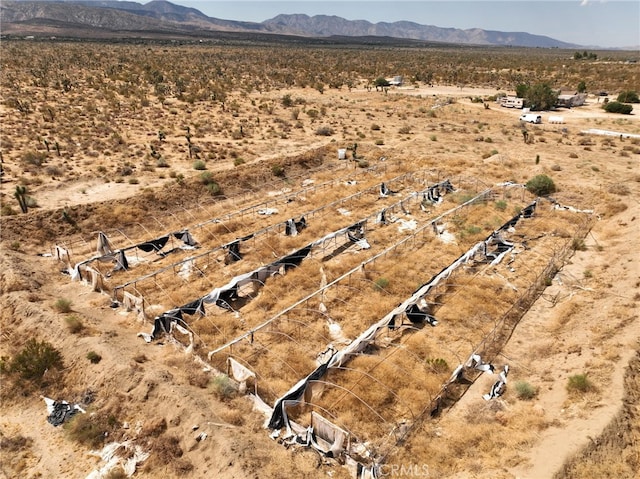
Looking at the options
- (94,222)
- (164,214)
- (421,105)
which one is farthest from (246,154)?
(421,105)

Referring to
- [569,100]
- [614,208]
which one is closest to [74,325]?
[614,208]

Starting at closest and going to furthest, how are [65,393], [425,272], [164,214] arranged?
[65,393], [425,272], [164,214]

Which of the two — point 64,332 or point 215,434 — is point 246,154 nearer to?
point 64,332

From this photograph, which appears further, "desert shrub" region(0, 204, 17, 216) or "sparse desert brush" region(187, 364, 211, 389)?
"desert shrub" region(0, 204, 17, 216)

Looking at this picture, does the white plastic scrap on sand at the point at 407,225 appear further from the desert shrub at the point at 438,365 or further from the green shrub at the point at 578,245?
the desert shrub at the point at 438,365

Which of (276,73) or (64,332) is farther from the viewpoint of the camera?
(276,73)

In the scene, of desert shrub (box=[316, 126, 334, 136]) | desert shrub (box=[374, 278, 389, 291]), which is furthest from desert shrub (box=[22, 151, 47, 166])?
desert shrub (box=[374, 278, 389, 291])

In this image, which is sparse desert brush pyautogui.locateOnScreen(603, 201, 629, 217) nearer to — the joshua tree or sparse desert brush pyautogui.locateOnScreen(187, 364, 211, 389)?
sparse desert brush pyautogui.locateOnScreen(187, 364, 211, 389)

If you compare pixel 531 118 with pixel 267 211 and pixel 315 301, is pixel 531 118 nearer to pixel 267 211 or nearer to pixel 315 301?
pixel 267 211
